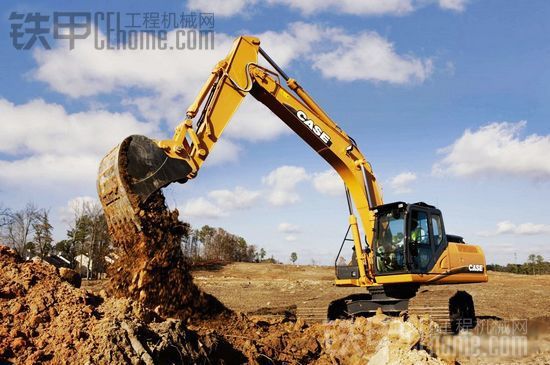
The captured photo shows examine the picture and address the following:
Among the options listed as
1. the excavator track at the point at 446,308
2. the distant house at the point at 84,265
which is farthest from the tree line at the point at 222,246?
the excavator track at the point at 446,308

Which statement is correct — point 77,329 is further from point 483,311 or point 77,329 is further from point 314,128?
point 483,311

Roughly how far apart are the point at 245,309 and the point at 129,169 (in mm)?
11584

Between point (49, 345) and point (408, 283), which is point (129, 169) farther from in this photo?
point (408, 283)

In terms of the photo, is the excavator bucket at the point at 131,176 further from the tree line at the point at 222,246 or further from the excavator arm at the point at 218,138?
the tree line at the point at 222,246

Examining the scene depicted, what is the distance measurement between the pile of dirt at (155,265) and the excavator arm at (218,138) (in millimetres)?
300

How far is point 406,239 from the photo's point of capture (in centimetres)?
984

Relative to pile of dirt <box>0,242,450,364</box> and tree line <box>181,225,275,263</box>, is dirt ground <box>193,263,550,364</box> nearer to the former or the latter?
pile of dirt <box>0,242,450,364</box>

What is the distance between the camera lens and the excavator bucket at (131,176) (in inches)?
303

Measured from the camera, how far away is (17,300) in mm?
5652

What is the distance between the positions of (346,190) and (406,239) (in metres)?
2.17

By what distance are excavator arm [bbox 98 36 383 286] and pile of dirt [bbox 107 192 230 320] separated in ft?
0.98

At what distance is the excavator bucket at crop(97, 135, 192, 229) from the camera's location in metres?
7.70

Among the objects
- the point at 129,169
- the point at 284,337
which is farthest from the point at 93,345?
the point at 284,337

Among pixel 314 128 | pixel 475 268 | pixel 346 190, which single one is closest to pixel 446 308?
pixel 475 268
